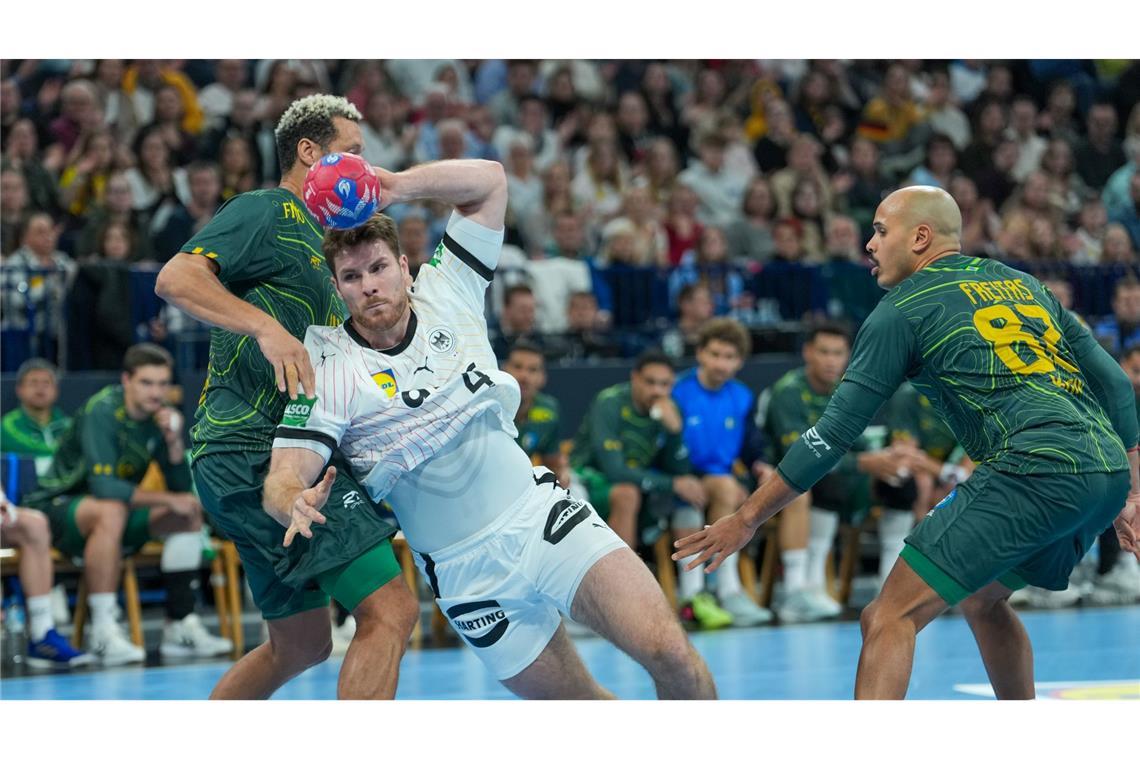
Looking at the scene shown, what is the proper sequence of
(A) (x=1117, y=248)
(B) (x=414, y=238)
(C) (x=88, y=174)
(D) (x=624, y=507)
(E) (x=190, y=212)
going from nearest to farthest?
(D) (x=624, y=507) < (B) (x=414, y=238) < (E) (x=190, y=212) < (C) (x=88, y=174) < (A) (x=1117, y=248)

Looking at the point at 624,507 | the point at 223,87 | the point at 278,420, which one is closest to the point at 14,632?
the point at 624,507

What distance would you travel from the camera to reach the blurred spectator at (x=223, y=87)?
39.8ft

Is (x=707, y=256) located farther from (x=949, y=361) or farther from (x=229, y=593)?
(x=949, y=361)

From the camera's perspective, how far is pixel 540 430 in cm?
920

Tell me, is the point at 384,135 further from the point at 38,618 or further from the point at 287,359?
the point at 287,359

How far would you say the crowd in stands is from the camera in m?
10.3

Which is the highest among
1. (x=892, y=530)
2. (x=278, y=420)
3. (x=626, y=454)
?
(x=278, y=420)

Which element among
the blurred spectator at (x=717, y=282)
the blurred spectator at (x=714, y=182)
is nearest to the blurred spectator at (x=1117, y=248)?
the blurred spectator at (x=714, y=182)

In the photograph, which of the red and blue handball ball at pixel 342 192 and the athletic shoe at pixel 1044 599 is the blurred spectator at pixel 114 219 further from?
the red and blue handball ball at pixel 342 192

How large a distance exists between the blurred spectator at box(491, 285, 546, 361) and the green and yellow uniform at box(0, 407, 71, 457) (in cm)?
292

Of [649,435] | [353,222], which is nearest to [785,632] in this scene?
[649,435]

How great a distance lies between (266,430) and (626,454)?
192 inches

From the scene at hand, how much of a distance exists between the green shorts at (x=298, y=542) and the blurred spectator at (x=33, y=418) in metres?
4.58

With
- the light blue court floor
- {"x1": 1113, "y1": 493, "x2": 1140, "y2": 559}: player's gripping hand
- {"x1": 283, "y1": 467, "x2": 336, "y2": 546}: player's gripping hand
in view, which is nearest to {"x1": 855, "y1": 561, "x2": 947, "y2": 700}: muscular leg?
{"x1": 1113, "y1": 493, "x2": 1140, "y2": 559}: player's gripping hand
